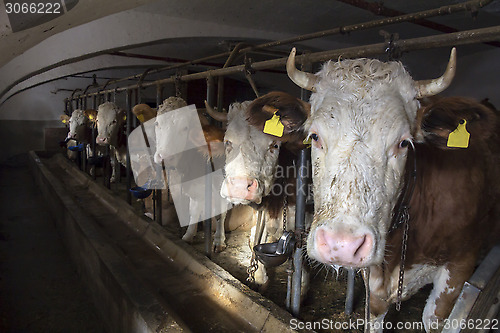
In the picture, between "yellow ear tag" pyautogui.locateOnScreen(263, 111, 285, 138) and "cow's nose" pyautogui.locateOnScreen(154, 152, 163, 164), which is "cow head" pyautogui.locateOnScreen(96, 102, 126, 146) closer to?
"cow's nose" pyautogui.locateOnScreen(154, 152, 163, 164)

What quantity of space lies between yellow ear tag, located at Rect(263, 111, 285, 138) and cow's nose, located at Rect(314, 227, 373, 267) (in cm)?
93

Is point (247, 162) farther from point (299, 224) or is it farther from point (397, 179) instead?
point (397, 179)

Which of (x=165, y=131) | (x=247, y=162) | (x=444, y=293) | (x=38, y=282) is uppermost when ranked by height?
(x=165, y=131)

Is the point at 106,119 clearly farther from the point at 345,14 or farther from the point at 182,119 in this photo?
the point at 345,14

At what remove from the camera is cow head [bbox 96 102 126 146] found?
691 centimetres

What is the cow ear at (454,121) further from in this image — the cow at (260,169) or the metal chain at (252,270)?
the metal chain at (252,270)

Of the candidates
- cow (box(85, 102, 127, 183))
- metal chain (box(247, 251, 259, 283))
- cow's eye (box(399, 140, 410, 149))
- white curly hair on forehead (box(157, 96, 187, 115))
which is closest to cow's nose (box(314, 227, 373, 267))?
cow's eye (box(399, 140, 410, 149))

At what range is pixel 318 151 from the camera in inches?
74.2

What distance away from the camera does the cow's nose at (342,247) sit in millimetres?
1396

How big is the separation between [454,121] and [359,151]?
623 millimetres

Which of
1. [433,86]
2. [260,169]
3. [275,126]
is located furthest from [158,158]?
[433,86]

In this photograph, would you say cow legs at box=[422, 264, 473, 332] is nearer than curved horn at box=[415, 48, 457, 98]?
No

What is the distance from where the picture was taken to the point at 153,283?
314 centimetres

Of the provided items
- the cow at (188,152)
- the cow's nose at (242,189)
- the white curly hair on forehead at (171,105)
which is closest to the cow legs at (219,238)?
the cow at (188,152)
